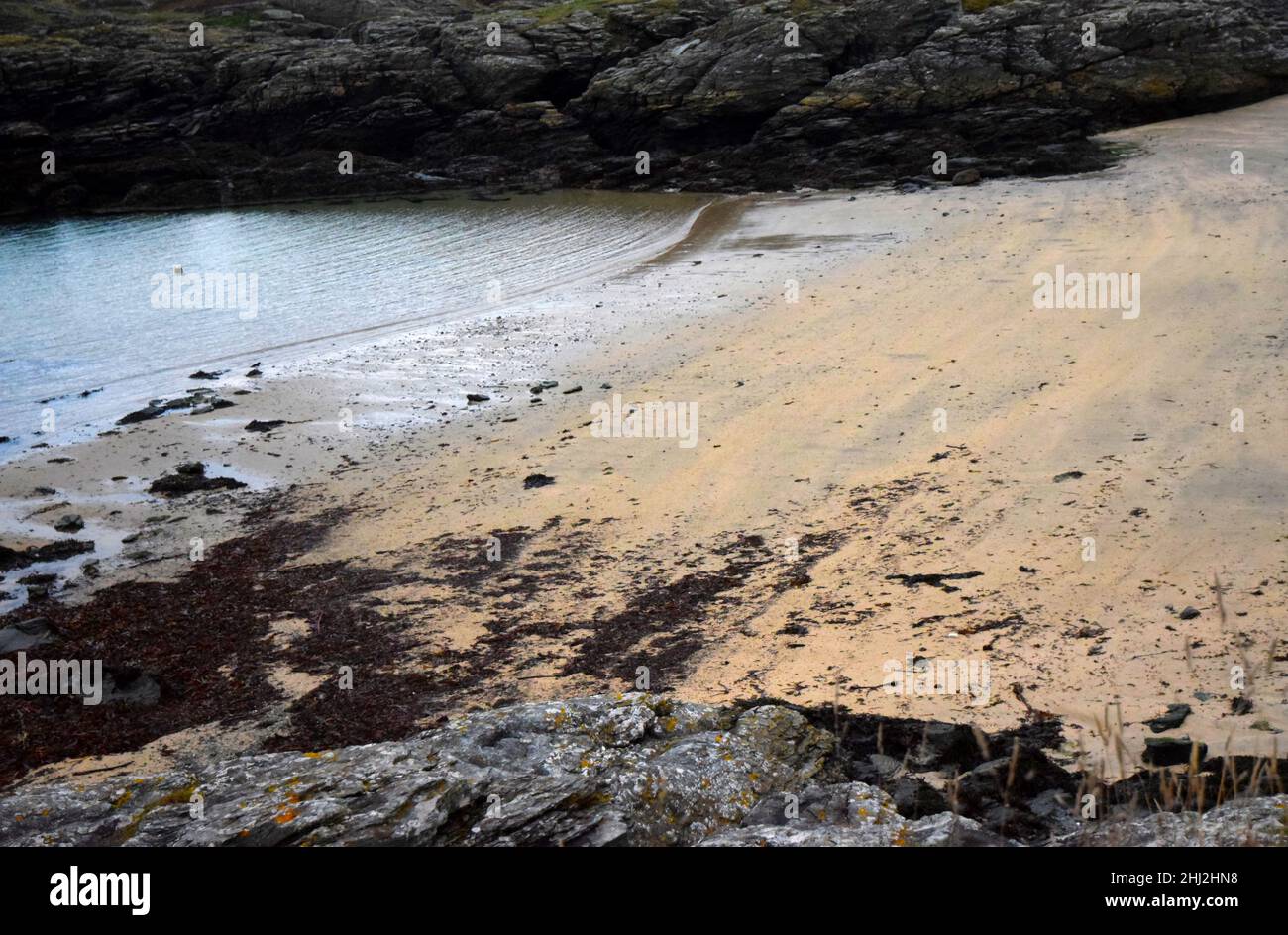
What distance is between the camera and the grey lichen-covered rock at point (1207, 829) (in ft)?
10.9

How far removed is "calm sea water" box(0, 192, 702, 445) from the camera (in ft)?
55.4

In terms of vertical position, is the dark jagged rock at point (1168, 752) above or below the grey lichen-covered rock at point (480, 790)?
below

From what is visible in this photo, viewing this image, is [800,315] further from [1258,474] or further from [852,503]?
[1258,474]

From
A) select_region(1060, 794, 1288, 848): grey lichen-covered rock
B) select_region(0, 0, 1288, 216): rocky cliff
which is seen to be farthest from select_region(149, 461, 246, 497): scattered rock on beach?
select_region(0, 0, 1288, 216): rocky cliff

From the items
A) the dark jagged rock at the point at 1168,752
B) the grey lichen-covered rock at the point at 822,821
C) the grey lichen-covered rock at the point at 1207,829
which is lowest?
the dark jagged rock at the point at 1168,752

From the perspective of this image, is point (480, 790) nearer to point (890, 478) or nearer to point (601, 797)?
point (601, 797)

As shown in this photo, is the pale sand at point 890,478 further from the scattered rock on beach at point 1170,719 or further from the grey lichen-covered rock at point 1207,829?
the grey lichen-covered rock at point 1207,829

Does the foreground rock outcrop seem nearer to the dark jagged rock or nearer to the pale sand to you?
the dark jagged rock

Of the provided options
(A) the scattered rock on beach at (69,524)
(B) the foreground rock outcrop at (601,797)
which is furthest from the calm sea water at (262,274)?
(B) the foreground rock outcrop at (601,797)

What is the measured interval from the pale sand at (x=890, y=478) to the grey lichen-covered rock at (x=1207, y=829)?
0.47 meters

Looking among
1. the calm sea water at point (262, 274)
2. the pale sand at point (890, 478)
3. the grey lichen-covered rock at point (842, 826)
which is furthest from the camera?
the calm sea water at point (262, 274)

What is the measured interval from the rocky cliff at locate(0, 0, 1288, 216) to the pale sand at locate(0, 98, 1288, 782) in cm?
1273

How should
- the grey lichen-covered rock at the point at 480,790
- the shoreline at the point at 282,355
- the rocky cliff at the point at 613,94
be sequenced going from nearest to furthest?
the grey lichen-covered rock at the point at 480,790 → the shoreline at the point at 282,355 → the rocky cliff at the point at 613,94

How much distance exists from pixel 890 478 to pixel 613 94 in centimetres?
2820
